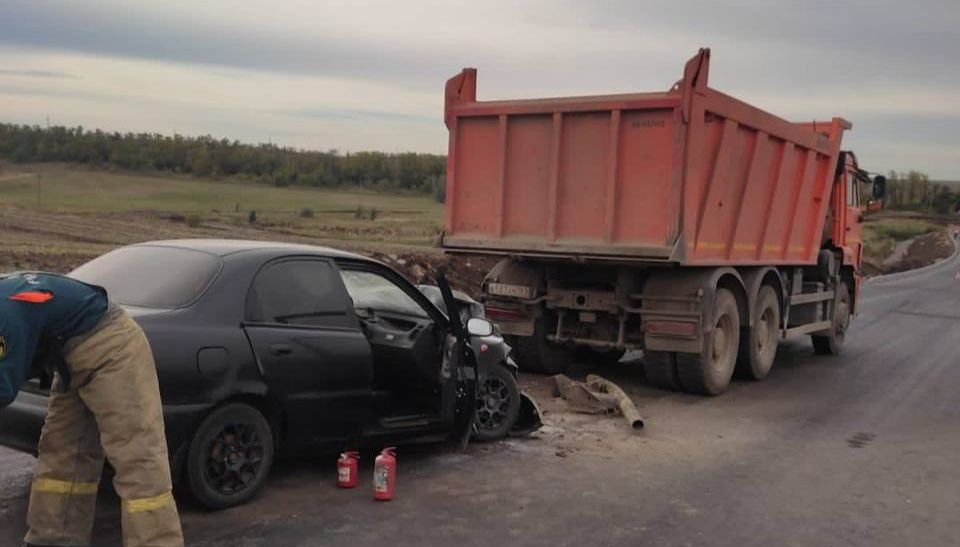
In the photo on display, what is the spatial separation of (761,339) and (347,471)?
279 inches

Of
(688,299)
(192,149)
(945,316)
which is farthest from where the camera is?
(192,149)

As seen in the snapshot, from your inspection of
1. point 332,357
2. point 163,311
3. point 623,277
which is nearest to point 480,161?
point 623,277

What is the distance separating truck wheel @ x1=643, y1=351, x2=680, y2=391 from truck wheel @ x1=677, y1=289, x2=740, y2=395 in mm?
71

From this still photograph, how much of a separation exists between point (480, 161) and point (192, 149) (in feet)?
220

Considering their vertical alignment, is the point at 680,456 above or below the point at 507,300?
below

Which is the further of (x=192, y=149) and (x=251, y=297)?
(x=192, y=149)

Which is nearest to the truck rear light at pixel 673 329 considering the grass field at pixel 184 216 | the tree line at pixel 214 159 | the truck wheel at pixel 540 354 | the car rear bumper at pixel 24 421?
the truck wheel at pixel 540 354

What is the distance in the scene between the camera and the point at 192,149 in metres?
74.2

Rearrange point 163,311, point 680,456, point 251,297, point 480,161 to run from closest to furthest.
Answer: point 163,311 < point 251,297 < point 680,456 < point 480,161

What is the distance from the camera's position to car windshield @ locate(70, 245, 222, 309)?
5707mm

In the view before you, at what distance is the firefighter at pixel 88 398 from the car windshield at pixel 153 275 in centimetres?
110

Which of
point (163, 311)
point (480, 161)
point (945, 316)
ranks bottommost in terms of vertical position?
point (945, 316)

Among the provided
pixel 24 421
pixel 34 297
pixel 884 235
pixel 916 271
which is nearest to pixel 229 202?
pixel 916 271

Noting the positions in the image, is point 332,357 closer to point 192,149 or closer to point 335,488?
point 335,488
